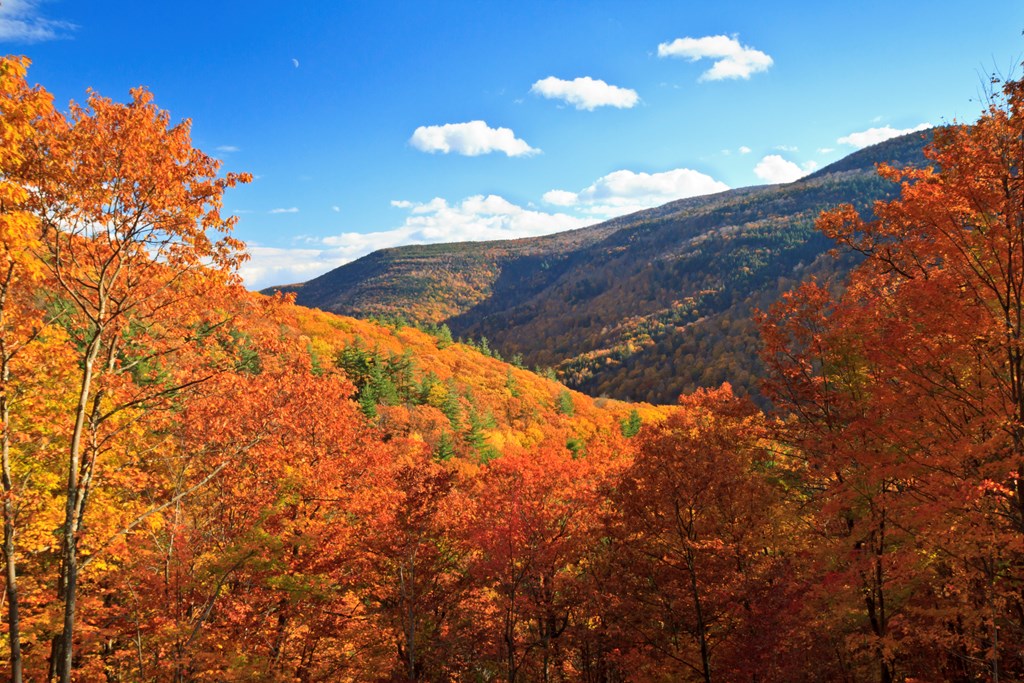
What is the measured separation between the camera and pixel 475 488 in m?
26.1

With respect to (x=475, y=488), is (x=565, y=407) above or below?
below

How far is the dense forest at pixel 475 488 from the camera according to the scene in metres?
8.78

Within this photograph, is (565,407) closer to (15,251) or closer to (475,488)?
(475,488)

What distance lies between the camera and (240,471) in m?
16.2

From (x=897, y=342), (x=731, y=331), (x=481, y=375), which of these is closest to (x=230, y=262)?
(x=897, y=342)

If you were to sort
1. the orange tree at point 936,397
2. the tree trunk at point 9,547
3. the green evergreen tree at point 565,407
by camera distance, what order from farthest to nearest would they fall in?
the green evergreen tree at point 565,407
the orange tree at point 936,397
the tree trunk at point 9,547

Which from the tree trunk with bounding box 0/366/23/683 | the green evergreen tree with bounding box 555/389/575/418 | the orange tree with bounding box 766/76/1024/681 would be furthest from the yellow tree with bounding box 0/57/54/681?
the green evergreen tree with bounding box 555/389/575/418

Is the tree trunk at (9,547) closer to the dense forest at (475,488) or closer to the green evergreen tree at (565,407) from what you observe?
the dense forest at (475,488)

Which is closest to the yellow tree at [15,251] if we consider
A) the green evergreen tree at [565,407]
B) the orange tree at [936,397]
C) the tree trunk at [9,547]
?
the tree trunk at [9,547]

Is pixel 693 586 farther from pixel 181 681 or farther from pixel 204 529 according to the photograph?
pixel 204 529

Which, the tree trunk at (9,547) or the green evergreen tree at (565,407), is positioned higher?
the tree trunk at (9,547)

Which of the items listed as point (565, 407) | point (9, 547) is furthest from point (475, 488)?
point (565, 407)

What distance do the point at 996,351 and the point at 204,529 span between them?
63.5 feet

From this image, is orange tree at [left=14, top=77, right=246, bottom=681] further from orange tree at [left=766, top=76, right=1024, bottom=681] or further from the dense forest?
orange tree at [left=766, top=76, right=1024, bottom=681]
